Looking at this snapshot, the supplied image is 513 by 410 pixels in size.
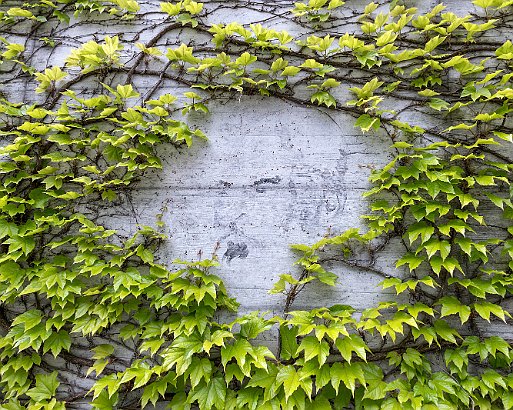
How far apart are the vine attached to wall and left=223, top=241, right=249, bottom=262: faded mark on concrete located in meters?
0.18

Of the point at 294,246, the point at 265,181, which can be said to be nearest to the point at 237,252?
the point at 294,246

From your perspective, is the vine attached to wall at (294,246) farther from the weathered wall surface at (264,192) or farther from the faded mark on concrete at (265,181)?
the faded mark on concrete at (265,181)

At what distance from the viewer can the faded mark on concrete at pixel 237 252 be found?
2.35 metres

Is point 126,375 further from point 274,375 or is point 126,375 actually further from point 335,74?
point 335,74

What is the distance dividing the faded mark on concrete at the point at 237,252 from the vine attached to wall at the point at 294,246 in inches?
6.9

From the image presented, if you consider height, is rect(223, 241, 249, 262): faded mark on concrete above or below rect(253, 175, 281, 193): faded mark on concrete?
below

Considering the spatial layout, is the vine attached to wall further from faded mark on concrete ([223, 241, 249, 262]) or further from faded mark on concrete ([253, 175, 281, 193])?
faded mark on concrete ([253, 175, 281, 193])

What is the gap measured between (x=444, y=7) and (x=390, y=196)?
1.23 m

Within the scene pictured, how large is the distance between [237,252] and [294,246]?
358 millimetres

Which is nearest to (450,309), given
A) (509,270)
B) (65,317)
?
(509,270)

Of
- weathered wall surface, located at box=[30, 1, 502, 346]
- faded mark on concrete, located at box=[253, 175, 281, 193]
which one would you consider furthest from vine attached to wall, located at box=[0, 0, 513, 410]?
faded mark on concrete, located at box=[253, 175, 281, 193]

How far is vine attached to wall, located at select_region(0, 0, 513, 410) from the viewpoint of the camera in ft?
6.86

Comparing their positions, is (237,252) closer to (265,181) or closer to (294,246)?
(294,246)

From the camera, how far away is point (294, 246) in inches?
88.4
